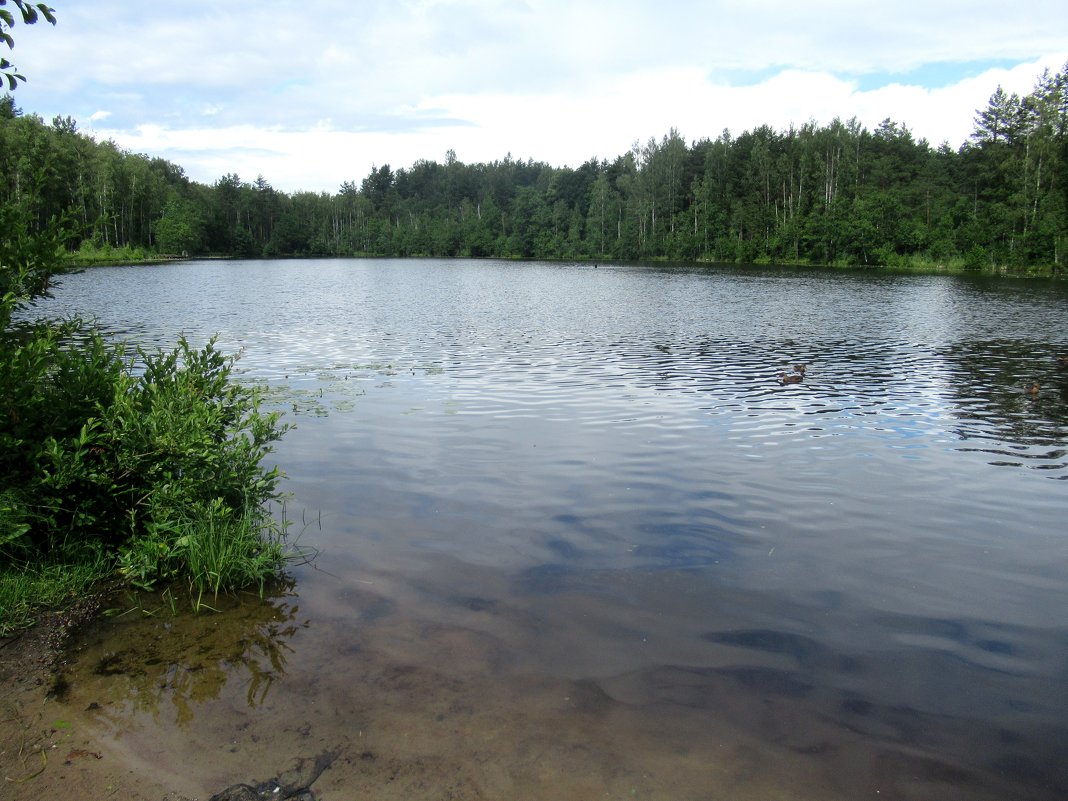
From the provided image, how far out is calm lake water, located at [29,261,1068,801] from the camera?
496 cm

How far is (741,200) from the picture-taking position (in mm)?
113375

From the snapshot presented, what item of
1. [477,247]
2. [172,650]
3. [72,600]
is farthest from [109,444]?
[477,247]

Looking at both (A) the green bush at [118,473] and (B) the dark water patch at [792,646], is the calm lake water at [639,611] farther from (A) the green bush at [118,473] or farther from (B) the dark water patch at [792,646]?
(A) the green bush at [118,473]

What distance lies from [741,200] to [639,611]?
116 meters

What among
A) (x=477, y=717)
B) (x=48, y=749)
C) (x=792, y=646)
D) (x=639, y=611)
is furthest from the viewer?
(x=639, y=611)

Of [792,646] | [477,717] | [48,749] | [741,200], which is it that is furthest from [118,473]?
[741,200]

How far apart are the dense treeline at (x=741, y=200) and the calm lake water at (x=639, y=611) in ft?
188

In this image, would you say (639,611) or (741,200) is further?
(741,200)

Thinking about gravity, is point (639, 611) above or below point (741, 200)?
below

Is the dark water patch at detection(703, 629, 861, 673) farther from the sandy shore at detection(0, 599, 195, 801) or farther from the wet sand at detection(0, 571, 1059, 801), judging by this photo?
the sandy shore at detection(0, 599, 195, 801)

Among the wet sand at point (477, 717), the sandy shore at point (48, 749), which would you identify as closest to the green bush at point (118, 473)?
the wet sand at point (477, 717)

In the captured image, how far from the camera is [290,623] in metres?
6.74

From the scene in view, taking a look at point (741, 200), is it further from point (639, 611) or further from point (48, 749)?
point (48, 749)

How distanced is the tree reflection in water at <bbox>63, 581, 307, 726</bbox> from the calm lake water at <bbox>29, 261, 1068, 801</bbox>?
0.03 meters
